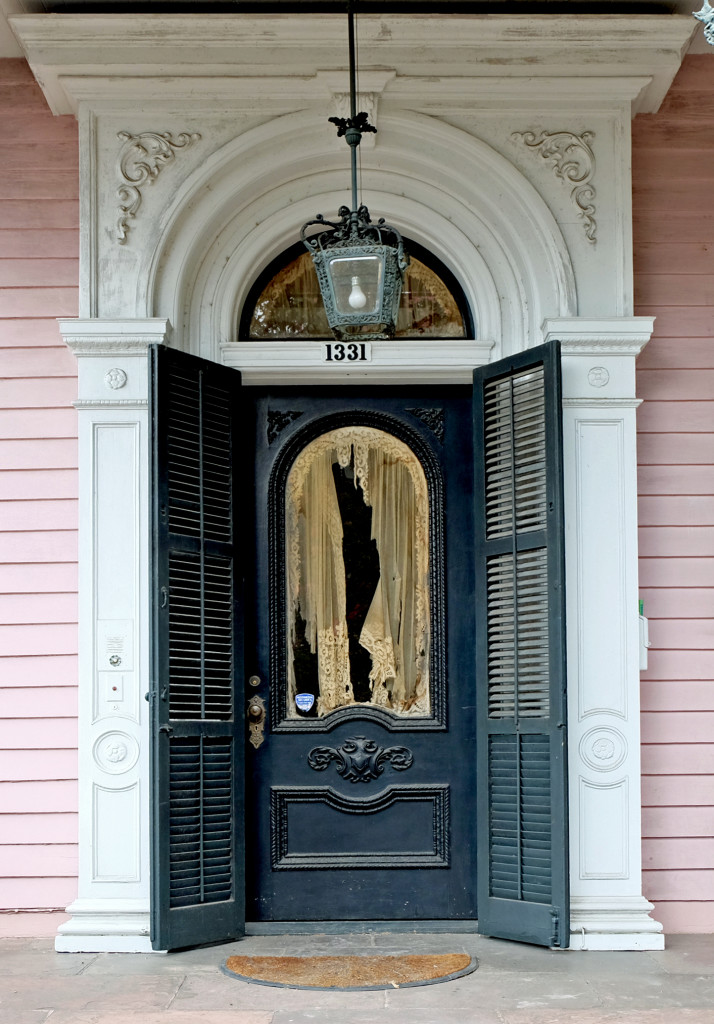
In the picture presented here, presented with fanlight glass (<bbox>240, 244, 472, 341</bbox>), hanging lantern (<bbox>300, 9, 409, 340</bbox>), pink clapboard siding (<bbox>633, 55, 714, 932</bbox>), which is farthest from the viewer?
fanlight glass (<bbox>240, 244, 472, 341</bbox>)

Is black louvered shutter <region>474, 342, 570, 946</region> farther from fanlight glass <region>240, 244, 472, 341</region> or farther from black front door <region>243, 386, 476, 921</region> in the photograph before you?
fanlight glass <region>240, 244, 472, 341</region>

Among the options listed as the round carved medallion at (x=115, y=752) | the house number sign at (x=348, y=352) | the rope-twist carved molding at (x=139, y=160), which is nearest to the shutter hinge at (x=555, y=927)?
the round carved medallion at (x=115, y=752)

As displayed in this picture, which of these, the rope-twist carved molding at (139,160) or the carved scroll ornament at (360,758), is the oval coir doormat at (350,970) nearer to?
the carved scroll ornament at (360,758)

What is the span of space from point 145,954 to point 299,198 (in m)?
3.49

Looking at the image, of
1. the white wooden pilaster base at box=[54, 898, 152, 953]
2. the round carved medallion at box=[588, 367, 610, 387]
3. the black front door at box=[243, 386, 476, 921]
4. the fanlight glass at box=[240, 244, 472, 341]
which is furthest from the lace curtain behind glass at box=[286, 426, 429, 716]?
the white wooden pilaster base at box=[54, 898, 152, 953]

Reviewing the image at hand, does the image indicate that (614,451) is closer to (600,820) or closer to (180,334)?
(600,820)

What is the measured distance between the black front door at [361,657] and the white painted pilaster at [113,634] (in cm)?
56

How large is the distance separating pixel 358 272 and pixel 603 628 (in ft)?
6.37

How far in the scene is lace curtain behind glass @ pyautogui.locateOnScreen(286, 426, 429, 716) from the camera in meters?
5.60

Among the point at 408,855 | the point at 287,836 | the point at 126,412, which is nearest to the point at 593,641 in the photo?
the point at 408,855

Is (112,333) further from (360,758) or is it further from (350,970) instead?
(350,970)

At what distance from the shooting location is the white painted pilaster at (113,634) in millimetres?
5164

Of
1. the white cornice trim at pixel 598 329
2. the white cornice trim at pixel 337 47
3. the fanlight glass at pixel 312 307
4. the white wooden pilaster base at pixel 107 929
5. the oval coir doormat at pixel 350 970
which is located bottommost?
the oval coir doormat at pixel 350 970

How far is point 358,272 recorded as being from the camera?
4.59 meters
